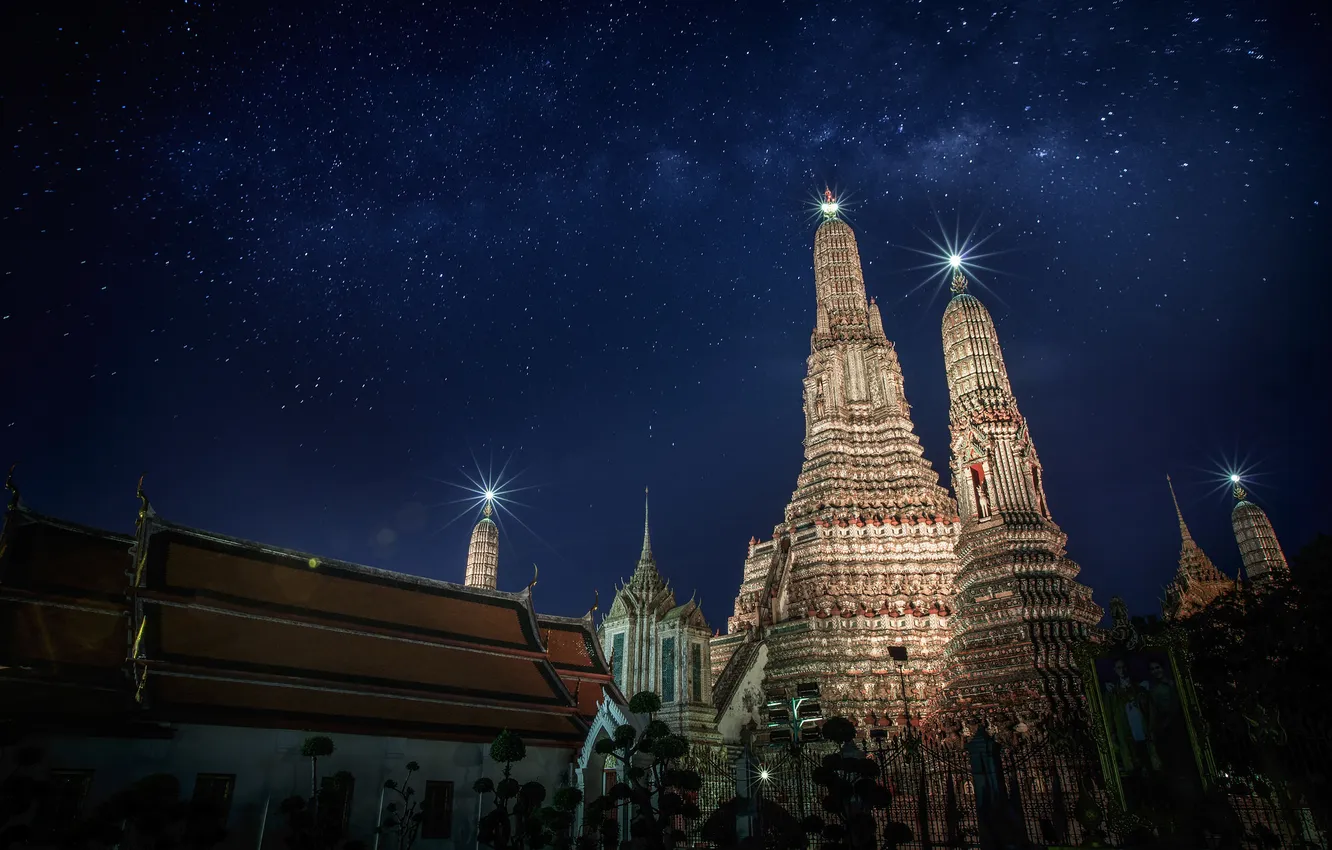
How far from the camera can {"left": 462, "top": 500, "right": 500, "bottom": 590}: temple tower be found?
216 ft

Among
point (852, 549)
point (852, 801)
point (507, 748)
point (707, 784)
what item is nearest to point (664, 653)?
point (707, 784)

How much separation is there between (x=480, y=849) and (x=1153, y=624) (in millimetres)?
16162

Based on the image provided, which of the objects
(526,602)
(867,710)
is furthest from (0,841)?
(867,710)

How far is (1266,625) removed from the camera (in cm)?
1777

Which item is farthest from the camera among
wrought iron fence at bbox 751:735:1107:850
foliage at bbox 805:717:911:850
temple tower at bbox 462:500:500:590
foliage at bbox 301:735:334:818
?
temple tower at bbox 462:500:500:590

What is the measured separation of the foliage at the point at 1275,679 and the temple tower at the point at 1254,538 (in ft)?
106

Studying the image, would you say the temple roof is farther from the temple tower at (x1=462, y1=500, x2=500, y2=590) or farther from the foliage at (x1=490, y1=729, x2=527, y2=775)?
A: the temple tower at (x1=462, y1=500, x2=500, y2=590)

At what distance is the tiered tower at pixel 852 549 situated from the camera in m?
33.1

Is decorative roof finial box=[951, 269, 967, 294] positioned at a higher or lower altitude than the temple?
higher

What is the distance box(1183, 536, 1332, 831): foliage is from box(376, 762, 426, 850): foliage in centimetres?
1687

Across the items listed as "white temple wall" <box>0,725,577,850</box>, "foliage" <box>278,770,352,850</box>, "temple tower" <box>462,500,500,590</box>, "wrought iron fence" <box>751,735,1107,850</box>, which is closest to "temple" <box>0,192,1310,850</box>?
"white temple wall" <box>0,725,577,850</box>

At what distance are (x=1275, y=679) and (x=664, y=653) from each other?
19.8 meters

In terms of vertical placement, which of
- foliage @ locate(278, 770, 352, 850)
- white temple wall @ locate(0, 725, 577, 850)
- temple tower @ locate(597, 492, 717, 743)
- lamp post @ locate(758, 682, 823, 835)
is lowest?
foliage @ locate(278, 770, 352, 850)

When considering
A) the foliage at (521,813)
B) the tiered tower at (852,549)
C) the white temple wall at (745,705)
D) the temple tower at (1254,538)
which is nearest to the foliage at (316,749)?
the foliage at (521,813)
